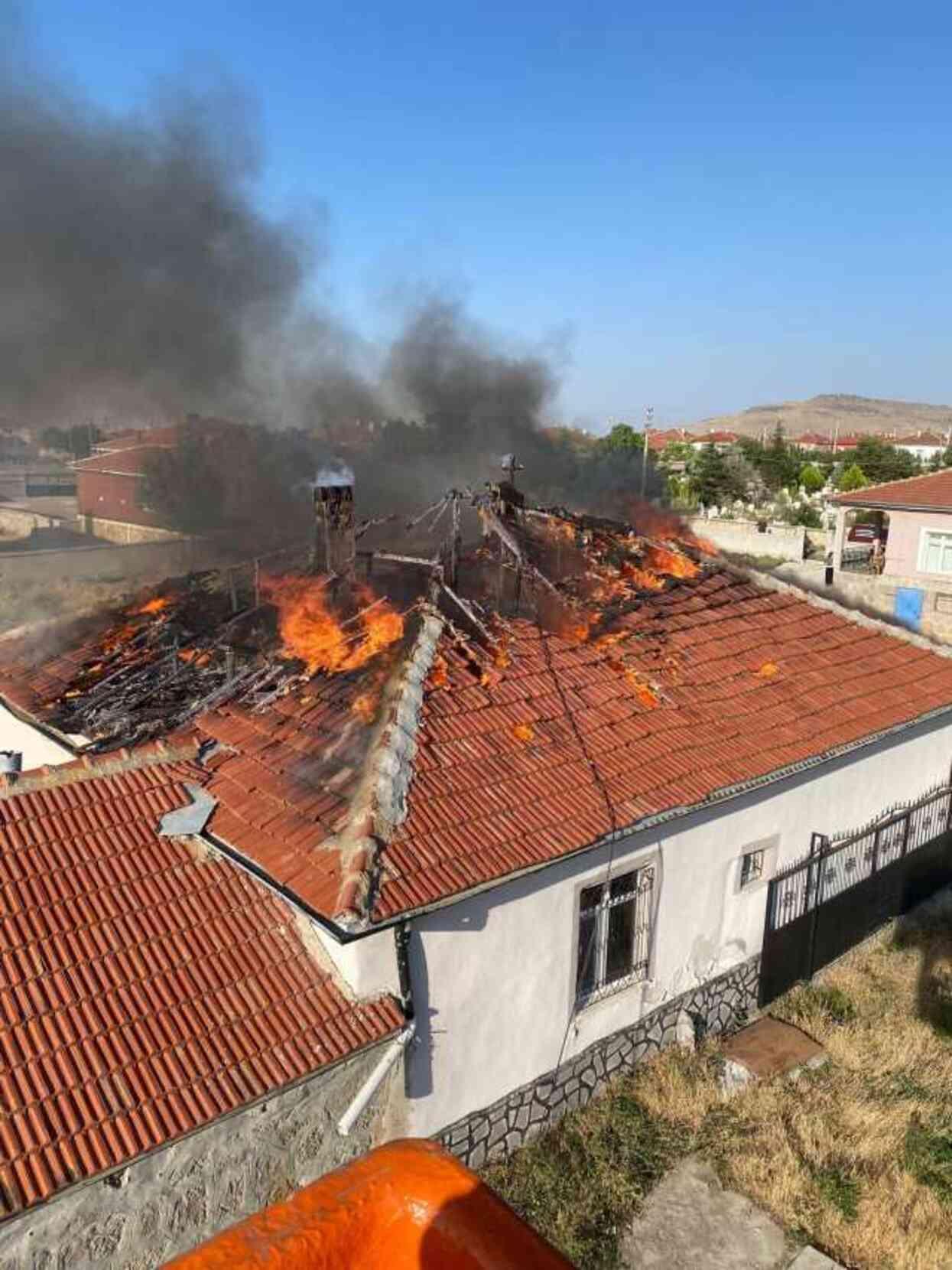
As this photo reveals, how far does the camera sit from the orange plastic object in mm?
2557

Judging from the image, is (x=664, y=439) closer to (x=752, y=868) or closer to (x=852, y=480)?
(x=852, y=480)

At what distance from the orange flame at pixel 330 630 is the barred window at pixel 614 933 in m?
3.09

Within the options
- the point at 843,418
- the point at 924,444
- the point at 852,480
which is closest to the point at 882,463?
the point at 852,480

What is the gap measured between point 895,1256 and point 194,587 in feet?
35.6

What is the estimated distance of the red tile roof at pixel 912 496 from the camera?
27.3 meters

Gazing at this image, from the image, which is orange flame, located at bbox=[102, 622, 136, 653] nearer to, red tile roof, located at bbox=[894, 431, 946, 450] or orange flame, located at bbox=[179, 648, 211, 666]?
orange flame, located at bbox=[179, 648, 211, 666]

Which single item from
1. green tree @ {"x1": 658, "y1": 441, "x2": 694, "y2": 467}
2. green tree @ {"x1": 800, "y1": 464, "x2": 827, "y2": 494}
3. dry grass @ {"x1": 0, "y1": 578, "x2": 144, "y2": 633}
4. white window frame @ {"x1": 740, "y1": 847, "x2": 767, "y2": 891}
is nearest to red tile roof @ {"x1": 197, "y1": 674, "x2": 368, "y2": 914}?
white window frame @ {"x1": 740, "y1": 847, "x2": 767, "y2": 891}

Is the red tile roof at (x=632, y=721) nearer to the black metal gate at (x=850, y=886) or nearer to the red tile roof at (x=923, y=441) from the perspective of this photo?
the black metal gate at (x=850, y=886)

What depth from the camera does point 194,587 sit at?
13.0 metres

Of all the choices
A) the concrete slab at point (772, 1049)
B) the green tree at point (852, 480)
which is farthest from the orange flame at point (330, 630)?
the green tree at point (852, 480)

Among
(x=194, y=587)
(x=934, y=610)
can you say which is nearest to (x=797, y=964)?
(x=194, y=587)

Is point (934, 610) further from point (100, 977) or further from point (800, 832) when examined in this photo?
point (100, 977)

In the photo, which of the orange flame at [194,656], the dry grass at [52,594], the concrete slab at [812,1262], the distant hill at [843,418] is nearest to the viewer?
the concrete slab at [812,1262]

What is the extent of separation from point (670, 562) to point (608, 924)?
6619mm
